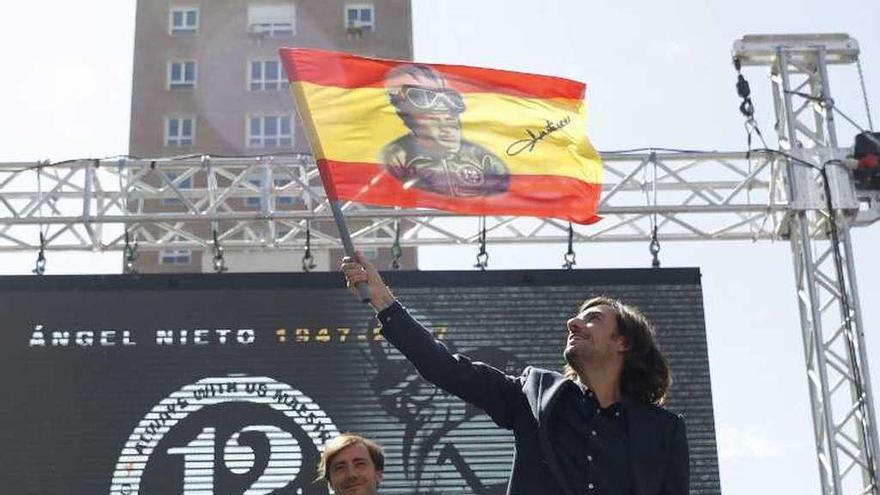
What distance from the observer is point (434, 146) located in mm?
5984

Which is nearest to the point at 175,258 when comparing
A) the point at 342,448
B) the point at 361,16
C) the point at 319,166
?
the point at 361,16

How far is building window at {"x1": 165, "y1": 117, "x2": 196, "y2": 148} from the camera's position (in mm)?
25062

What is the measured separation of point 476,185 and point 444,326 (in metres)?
1.71

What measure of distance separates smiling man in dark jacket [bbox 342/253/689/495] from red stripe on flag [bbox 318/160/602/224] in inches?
108

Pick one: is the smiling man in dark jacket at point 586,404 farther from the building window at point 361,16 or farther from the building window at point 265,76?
the building window at point 361,16

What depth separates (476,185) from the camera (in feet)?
20.0

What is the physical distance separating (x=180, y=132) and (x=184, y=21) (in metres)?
2.00

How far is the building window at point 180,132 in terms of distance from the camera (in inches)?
987

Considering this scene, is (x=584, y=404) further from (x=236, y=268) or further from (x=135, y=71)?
(x=135, y=71)

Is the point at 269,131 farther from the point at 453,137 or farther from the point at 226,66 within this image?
the point at 453,137

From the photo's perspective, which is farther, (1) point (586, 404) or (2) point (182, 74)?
(2) point (182, 74)

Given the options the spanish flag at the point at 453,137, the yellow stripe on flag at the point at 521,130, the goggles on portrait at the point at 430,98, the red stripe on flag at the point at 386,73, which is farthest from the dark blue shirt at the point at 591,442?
the goggles on portrait at the point at 430,98

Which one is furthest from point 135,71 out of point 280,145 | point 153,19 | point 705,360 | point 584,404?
point 584,404

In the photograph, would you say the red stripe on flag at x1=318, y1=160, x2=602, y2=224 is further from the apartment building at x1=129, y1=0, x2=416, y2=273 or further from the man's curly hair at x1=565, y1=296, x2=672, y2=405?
the apartment building at x1=129, y1=0, x2=416, y2=273
